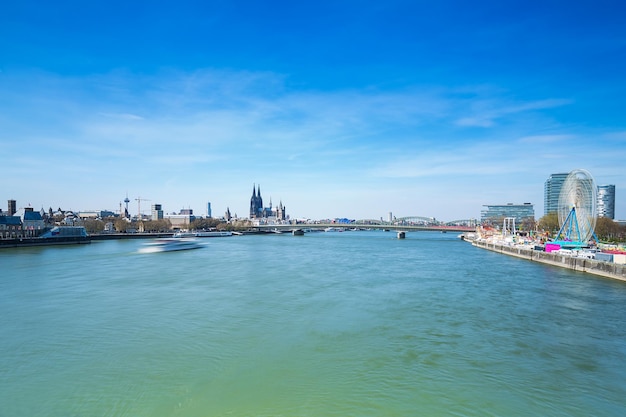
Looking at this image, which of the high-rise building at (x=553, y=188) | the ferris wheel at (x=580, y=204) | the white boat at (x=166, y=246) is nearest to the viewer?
the ferris wheel at (x=580, y=204)

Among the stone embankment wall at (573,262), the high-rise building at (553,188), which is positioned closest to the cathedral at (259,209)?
the high-rise building at (553,188)

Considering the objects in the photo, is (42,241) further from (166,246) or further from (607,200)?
(607,200)

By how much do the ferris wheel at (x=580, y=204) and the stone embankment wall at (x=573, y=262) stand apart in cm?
337

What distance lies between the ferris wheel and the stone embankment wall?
3.37 meters

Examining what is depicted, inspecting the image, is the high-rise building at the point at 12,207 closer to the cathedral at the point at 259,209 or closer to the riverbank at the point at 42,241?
the riverbank at the point at 42,241

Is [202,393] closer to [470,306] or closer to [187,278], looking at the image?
[470,306]

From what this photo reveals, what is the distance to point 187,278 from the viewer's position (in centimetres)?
2008

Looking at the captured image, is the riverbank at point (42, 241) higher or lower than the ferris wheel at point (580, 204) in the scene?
lower

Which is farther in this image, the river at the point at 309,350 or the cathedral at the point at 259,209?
the cathedral at the point at 259,209

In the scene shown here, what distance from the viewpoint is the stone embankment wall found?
67.3 feet

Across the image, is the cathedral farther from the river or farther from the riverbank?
the river

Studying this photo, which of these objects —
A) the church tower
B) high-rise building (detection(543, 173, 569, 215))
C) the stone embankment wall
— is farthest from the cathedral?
the stone embankment wall

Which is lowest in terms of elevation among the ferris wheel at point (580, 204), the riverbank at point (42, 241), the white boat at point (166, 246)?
the white boat at point (166, 246)

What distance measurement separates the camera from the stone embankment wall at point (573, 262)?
807 inches
